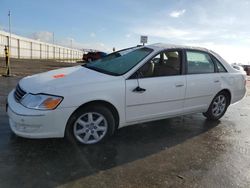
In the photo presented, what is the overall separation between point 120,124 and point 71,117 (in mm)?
845

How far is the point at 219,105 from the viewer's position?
5.70 metres

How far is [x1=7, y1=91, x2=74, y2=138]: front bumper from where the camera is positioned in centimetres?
351

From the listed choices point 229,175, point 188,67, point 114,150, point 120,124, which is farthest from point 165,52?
point 229,175

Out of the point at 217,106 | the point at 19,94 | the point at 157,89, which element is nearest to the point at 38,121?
the point at 19,94

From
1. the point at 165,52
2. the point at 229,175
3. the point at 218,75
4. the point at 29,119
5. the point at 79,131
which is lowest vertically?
the point at 229,175

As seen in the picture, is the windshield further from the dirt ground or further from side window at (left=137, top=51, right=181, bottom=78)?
the dirt ground

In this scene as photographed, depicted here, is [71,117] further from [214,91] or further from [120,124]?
[214,91]

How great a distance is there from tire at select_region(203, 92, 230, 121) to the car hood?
2.53 m

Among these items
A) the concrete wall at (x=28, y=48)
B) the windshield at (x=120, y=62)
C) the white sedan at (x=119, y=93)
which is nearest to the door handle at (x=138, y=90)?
the white sedan at (x=119, y=93)

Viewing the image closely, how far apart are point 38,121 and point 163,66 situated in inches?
94.3

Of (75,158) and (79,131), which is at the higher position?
(79,131)

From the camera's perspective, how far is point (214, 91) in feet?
17.6

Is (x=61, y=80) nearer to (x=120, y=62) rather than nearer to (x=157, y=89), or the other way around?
(x=120, y=62)

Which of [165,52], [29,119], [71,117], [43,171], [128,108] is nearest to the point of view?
[43,171]
